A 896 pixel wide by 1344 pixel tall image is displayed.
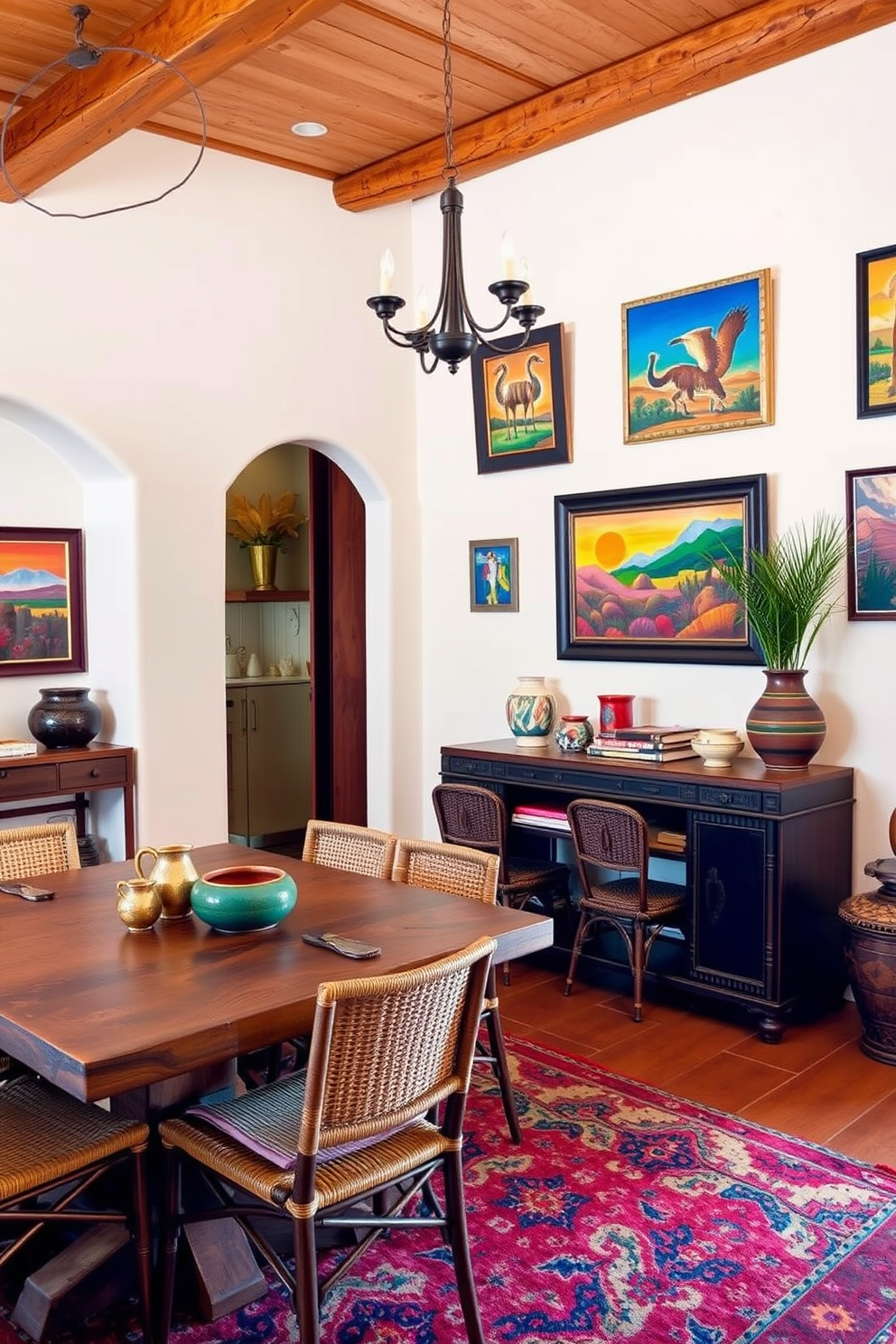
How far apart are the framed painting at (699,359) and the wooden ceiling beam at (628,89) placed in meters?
0.70

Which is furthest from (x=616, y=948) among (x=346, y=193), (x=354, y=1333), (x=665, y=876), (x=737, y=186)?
(x=346, y=193)

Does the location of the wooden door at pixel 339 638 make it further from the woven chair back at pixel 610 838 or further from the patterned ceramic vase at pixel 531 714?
the woven chair back at pixel 610 838

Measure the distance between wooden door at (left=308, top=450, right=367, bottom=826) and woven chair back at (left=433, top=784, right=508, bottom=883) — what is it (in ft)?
5.72

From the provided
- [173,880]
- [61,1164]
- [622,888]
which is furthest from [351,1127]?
[622,888]

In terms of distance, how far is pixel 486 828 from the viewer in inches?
180

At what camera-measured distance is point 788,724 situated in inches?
156

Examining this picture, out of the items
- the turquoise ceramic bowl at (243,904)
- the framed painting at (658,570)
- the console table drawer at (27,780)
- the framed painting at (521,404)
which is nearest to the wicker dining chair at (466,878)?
the turquoise ceramic bowl at (243,904)

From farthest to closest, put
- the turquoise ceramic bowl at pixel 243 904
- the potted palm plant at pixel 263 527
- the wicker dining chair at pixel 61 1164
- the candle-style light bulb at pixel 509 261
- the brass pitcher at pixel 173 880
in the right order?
the potted palm plant at pixel 263 527, the candle-style light bulb at pixel 509 261, the brass pitcher at pixel 173 880, the turquoise ceramic bowl at pixel 243 904, the wicker dining chair at pixel 61 1164

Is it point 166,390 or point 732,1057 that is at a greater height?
point 166,390

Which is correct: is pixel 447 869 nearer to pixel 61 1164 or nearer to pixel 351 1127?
pixel 351 1127

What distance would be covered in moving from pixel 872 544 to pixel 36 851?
2.89 meters

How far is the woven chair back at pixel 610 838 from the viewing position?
4.02 metres

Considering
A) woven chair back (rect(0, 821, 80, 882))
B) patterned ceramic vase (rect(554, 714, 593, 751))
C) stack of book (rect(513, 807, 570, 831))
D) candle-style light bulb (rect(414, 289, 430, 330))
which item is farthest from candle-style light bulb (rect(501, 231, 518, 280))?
stack of book (rect(513, 807, 570, 831))

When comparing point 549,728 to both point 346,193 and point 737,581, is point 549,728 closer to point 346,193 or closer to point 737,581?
point 737,581
